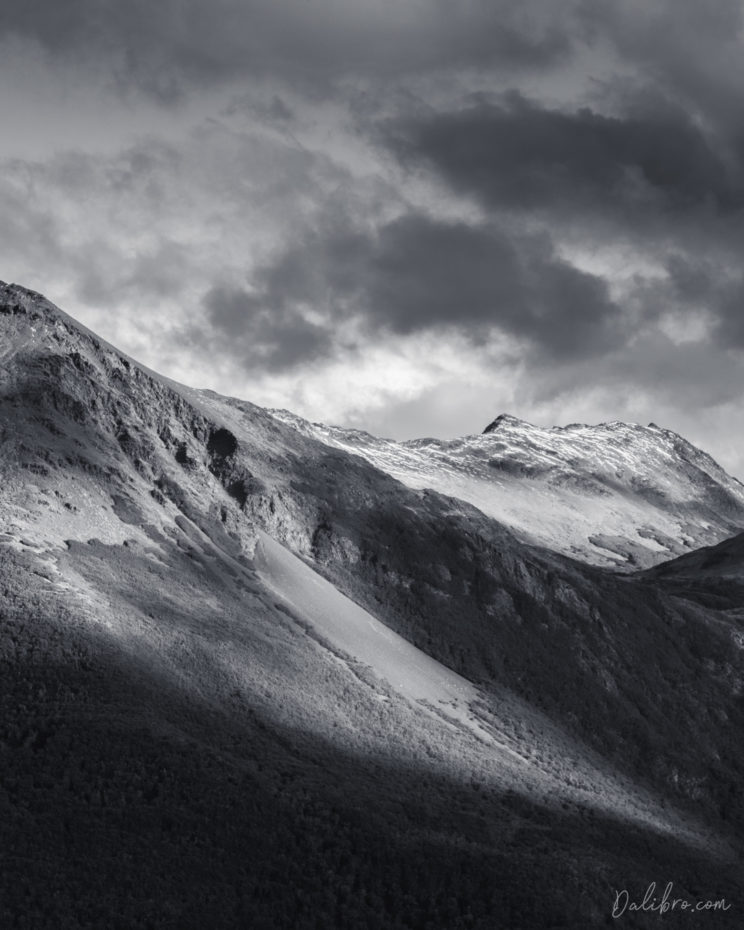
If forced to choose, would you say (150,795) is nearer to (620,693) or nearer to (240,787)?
(240,787)

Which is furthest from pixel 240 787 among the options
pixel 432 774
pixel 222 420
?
pixel 222 420

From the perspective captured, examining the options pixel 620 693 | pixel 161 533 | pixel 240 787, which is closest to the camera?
pixel 240 787

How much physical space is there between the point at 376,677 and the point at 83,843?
123 ft

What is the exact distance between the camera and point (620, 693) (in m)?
97.1

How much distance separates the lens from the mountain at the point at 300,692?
44.4 m

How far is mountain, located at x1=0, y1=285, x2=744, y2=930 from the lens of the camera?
4438 cm
